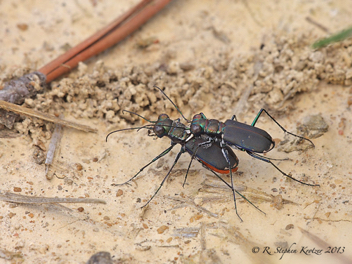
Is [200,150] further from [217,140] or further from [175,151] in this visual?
[175,151]

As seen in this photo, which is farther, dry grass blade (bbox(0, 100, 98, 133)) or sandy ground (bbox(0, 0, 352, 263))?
dry grass blade (bbox(0, 100, 98, 133))

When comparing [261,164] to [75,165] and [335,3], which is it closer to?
[75,165]

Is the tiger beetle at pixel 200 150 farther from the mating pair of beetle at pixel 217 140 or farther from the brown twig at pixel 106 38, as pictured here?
the brown twig at pixel 106 38

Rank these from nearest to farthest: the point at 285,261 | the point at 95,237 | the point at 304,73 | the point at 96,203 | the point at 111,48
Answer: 1. the point at 285,261
2. the point at 95,237
3. the point at 96,203
4. the point at 304,73
5. the point at 111,48

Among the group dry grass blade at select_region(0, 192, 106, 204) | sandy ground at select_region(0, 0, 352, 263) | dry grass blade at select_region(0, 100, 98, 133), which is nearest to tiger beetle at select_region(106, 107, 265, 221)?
sandy ground at select_region(0, 0, 352, 263)

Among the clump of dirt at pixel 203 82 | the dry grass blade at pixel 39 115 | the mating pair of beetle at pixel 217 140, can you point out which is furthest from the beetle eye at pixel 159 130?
the dry grass blade at pixel 39 115

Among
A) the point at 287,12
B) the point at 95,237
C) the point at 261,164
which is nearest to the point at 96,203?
the point at 95,237

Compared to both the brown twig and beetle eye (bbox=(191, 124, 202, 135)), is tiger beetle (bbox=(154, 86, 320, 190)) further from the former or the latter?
the brown twig
